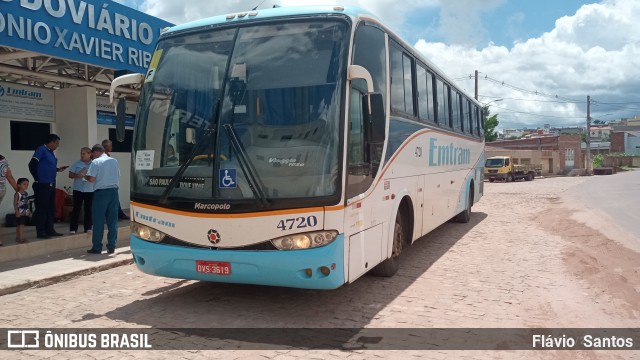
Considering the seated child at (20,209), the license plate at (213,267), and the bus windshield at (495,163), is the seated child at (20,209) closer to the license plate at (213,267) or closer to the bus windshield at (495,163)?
the license plate at (213,267)

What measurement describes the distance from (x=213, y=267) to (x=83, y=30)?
21.4 ft

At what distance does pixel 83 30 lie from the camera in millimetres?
9297

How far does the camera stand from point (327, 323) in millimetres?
5152

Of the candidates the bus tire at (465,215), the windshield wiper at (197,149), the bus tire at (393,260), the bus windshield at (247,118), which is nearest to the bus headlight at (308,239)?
the bus windshield at (247,118)

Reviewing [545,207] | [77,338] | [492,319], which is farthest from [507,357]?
[545,207]

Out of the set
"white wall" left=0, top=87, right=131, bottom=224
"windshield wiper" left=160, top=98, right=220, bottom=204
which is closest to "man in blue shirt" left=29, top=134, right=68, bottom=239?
"white wall" left=0, top=87, right=131, bottom=224

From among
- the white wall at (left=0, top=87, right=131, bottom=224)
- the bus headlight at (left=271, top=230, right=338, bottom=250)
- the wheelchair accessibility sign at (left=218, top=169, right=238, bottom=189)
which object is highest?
the white wall at (left=0, top=87, right=131, bottom=224)

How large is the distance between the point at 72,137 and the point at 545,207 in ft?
49.5

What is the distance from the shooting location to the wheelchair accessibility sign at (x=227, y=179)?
4.92 m

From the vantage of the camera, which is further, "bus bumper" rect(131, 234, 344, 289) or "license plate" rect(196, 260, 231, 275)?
"license plate" rect(196, 260, 231, 275)

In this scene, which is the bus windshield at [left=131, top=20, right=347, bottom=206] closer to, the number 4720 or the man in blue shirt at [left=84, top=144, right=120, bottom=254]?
the number 4720

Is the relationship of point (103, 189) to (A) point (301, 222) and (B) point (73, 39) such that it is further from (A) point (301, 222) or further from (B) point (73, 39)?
(A) point (301, 222)

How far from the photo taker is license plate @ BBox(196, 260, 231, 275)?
5.00 metres

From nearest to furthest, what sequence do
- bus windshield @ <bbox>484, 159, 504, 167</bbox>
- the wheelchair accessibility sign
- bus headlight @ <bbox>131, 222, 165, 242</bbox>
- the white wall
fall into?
the wheelchair accessibility sign, bus headlight @ <bbox>131, 222, 165, 242</bbox>, the white wall, bus windshield @ <bbox>484, 159, 504, 167</bbox>
